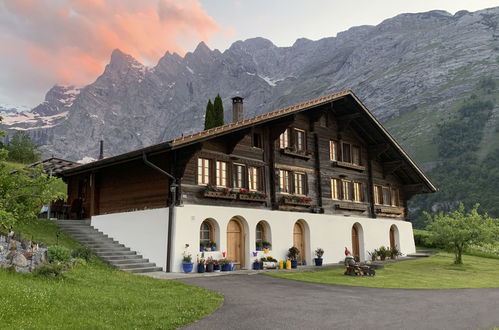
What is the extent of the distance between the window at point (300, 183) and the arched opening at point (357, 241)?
601 cm

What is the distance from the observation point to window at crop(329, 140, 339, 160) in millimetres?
27916

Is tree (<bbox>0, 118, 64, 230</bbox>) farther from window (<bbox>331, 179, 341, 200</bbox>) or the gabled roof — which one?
window (<bbox>331, 179, 341, 200</bbox>)

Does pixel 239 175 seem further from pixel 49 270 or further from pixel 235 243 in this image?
pixel 49 270

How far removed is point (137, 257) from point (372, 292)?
33.3 feet

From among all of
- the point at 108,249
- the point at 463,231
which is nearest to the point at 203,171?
the point at 108,249

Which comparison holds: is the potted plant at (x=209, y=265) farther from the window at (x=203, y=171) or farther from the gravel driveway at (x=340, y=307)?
the window at (x=203, y=171)

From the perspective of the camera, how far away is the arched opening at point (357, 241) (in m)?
28.9

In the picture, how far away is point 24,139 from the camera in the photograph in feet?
186

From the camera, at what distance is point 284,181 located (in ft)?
79.7

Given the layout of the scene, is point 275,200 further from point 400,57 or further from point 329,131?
point 400,57

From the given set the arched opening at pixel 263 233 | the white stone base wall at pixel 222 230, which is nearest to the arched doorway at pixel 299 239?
the white stone base wall at pixel 222 230

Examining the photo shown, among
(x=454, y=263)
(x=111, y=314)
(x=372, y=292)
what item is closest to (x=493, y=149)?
(x=454, y=263)

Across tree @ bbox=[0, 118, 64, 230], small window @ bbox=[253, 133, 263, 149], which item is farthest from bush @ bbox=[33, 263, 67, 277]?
small window @ bbox=[253, 133, 263, 149]

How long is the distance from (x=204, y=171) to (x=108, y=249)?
17.8 feet
